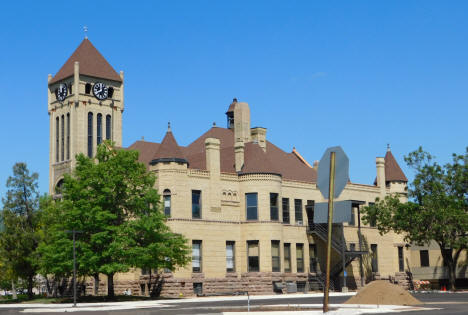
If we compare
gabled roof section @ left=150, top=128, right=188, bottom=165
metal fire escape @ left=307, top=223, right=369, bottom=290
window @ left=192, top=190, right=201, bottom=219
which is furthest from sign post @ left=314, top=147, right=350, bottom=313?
metal fire escape @ left=307, top=223, right=369, bottom=290

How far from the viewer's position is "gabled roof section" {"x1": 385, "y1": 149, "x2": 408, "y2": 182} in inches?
3071

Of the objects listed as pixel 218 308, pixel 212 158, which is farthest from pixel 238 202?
pixel 218 308

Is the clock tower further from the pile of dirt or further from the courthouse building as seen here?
the pile of dirt

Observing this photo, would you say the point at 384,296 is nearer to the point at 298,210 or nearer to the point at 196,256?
the point at 196,256

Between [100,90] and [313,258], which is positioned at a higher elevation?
[100,90]

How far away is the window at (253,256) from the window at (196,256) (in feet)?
16.1

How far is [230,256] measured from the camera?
63.1 metres

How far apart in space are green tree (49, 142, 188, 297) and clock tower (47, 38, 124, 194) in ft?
90.6

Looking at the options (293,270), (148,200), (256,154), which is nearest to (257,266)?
(293,270)

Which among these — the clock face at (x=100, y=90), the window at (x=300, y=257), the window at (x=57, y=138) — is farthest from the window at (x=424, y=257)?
the window at (x=57, y=138)

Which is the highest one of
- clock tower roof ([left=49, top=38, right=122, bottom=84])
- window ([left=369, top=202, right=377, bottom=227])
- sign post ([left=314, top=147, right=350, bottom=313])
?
clock tower roof ([left=49, top=38, right=122, bottom=84])

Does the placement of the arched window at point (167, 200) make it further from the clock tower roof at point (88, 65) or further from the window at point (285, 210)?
the clock tower roof at point (88, 65)

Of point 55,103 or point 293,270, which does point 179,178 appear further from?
point 55,103

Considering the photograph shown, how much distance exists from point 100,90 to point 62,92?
4366 mm
